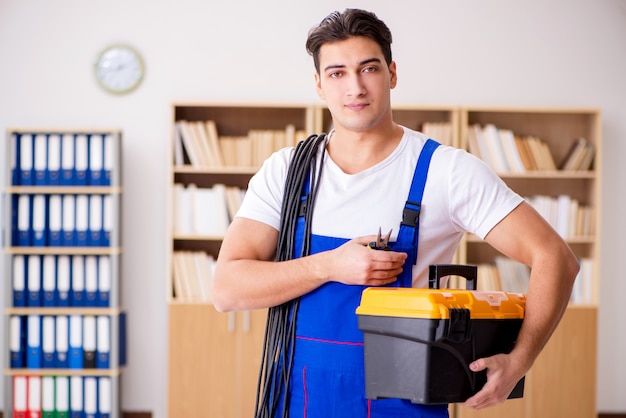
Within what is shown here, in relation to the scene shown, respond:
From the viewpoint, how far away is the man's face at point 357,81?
159 centimetres

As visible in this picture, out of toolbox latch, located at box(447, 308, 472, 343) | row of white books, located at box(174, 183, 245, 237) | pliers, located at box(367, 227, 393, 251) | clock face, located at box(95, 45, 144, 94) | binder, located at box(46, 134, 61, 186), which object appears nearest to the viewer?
toolbox latch, located at box(447, 308, 472, 343)

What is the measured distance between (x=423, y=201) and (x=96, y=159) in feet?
10.8

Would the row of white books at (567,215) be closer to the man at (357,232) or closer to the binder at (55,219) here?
the binder at (55,219)

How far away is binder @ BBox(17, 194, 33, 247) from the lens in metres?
4.55

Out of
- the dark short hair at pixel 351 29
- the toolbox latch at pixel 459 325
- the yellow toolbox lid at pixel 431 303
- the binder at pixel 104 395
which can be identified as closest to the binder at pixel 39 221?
the binder at pixel 104 395

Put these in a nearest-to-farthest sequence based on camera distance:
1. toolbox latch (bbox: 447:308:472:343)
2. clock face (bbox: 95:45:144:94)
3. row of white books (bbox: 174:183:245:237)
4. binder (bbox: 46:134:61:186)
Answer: toolbox latch (bbox: 447:308:472:343)
binder (bbox: 46:134:61:186)
row of white books (bbox: 174:183:245:237)
clock face (bbox: 95:45:144:94)

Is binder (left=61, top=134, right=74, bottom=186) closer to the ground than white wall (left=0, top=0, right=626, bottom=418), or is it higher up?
closer to the ground

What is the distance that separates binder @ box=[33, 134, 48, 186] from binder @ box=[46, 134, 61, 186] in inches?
0.9

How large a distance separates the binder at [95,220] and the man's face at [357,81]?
3175mm

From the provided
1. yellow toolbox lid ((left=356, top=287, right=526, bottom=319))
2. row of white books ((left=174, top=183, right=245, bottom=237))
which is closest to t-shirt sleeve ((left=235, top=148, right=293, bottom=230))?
yellow toolbox lid ((left=356, top=287, right=526, bottom=319))

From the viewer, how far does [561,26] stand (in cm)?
508

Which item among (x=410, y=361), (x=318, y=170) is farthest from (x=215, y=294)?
(x=410, y=361)

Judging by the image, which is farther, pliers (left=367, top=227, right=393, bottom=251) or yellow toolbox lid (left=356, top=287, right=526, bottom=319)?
pliers (left=367, top=227, right=393, bottom=251)

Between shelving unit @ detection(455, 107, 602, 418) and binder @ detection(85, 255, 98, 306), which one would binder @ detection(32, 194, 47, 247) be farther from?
shelving unit @ detection(455, 107, 602, 418)
